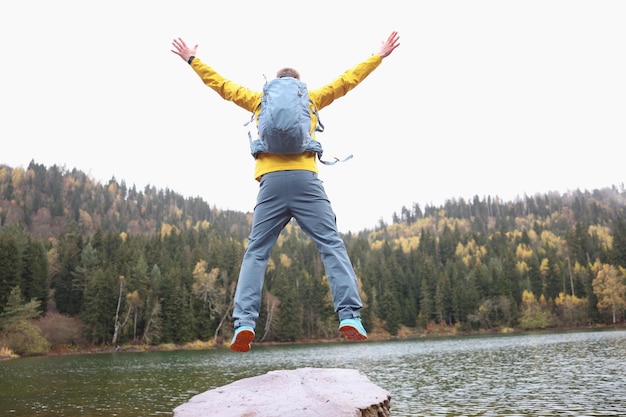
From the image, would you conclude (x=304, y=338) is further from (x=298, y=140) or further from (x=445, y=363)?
(x=298, y=140)

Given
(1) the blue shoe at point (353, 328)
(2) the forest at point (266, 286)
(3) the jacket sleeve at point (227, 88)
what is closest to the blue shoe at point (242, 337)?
(1) the blue shoe at point (353, 328)

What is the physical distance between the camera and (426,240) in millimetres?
139500

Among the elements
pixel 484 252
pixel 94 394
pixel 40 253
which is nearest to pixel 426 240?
pixel 484 252

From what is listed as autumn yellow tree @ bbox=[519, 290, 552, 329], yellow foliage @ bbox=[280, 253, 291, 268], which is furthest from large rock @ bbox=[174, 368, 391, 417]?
yellow foliage @ bbox=[280, 253, 291, 268]

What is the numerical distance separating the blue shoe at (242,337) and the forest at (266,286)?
189 feet

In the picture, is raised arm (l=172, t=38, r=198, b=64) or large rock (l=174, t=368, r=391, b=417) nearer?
large rock (l=174, t=368, r=391, b=417)

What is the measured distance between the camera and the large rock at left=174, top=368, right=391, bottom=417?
4.48m

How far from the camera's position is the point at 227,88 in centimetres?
485

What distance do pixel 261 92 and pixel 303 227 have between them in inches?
56.2

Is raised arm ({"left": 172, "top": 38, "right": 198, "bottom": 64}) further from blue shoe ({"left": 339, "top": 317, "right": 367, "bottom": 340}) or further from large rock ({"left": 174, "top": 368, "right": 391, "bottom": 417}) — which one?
large rock ({"left": 174, "top": 368, "right": 391, "bottom": 417})

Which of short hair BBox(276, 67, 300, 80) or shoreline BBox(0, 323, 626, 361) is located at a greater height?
short hair BBox(276, 67, 300, 80)

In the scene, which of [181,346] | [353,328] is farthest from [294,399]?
[181,346]

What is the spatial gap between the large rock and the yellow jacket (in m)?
2.25

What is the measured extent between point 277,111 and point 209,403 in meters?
3.09
